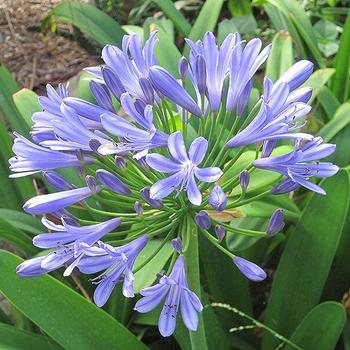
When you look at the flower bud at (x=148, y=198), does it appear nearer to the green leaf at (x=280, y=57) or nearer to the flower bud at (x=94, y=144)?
the flower bud at (x=94, y=144)

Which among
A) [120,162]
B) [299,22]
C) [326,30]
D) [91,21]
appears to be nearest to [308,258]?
[120,162]

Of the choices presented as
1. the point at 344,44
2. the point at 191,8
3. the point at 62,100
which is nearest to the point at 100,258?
the point at 62,100

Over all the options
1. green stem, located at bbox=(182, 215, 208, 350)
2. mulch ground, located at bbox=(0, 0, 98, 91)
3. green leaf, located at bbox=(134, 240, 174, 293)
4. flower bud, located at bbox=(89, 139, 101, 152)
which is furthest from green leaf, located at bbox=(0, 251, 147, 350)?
mulch ground, located at bbox=(0, 0, 98, 91)

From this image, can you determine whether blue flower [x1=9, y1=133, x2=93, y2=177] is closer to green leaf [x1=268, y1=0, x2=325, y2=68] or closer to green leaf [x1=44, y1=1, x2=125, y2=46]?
green leaf [x1=268, y1=0, x2=325, y2=68]

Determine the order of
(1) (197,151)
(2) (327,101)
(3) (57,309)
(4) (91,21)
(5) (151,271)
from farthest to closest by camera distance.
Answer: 1. (4) (91,21)
2. (2) (327,101)
3. (5) (151,271)
4. (3) (57,309)
5. (1) (197,151)

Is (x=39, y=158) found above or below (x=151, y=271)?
above

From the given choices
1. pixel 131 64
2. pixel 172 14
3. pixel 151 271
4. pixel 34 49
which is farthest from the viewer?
pixel 34 49

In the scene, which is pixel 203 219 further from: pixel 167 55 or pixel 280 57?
pixel 280 57
